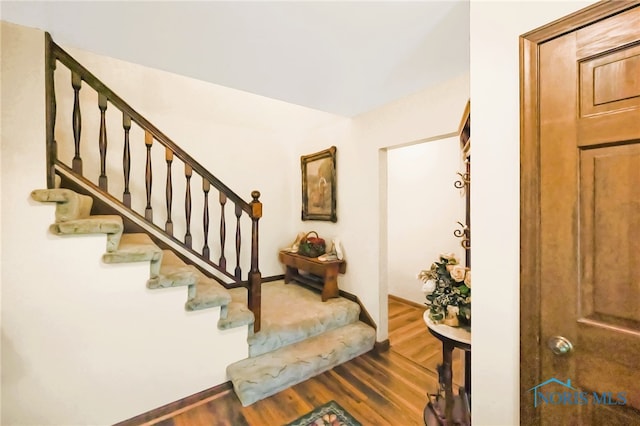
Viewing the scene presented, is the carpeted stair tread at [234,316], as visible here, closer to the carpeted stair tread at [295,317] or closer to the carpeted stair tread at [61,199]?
the carpeted stair tread at [295,317]

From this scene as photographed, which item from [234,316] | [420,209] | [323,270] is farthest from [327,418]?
[420,209]

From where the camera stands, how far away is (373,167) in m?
2.60

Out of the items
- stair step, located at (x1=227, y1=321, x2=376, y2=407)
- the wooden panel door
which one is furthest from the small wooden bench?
the wooden panel door

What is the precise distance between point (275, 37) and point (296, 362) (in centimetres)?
236

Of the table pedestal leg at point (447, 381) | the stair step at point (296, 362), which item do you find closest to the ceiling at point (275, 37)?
the table pedestal leg at point (447, 381)

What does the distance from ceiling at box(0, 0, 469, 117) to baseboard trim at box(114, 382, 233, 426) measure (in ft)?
7.97

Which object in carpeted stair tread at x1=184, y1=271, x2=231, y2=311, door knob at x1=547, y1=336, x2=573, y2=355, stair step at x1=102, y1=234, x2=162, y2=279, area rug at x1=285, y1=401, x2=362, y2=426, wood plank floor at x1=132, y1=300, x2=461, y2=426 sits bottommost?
wood plank floor at x1=132, y1=300, x2=461, y2=426

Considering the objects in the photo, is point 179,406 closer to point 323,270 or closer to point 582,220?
point 323,270

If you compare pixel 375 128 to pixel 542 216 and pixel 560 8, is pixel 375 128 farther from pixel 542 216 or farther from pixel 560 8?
pixel 542 216

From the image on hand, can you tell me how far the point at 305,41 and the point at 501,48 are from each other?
1056mm

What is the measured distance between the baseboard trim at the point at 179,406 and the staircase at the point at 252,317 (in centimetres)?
11

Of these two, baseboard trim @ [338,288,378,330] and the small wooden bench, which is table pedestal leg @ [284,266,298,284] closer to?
the small wooden bench

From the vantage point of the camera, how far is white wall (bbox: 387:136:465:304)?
330 cm

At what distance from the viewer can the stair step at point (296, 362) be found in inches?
73.2
